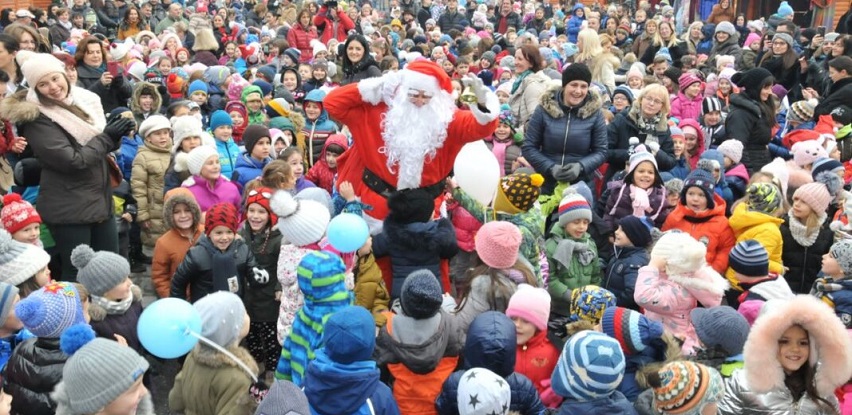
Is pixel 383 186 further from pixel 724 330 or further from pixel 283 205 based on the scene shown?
pixel 724 330

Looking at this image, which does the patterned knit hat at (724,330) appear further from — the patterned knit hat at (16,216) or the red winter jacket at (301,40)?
the red winter jacket at (301,40)

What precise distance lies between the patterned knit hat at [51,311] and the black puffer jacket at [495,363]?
5.69ft

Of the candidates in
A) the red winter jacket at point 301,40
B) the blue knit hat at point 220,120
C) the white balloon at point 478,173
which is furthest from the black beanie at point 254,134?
the red winter jacket at point 301,40

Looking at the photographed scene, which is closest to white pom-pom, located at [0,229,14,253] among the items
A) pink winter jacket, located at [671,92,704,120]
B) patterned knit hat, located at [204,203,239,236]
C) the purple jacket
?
patterned knit hat, located at [204,203,239,236]

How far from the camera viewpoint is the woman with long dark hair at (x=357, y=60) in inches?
349

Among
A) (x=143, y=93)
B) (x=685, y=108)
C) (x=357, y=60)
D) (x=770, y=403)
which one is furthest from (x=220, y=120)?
(x=685, y=108)

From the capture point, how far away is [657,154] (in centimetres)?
695

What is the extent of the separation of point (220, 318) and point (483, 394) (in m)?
1.24

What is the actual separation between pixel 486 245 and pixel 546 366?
76 cm

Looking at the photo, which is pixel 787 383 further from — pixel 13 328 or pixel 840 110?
pixel 840 110

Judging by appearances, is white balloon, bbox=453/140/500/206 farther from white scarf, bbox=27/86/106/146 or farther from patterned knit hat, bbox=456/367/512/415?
white scarf, bbox=27/86/106/146

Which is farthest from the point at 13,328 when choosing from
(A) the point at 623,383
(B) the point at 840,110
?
(B) the point at 840,110

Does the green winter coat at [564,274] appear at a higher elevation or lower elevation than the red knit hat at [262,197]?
lower

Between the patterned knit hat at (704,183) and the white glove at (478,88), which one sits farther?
the patterned knit hat at (704,183)
